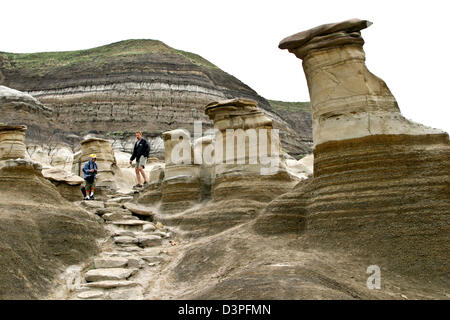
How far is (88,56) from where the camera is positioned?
5738 cm

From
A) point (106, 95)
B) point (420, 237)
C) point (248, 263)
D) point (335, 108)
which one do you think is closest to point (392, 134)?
point (335, 108)

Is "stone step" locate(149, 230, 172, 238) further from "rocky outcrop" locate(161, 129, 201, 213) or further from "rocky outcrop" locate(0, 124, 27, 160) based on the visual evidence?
"rocky outcrop" locate(0, 124, 27, 160)

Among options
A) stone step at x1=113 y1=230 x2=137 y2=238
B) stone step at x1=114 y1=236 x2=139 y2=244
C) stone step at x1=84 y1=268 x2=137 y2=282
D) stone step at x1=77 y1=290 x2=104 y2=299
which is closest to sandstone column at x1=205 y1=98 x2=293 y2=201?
stone step at x1=113 y1=230 x2=137 y2=238

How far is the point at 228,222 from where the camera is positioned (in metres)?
10.2

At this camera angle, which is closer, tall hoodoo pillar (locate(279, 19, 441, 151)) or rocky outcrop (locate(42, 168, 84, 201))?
tall hoodoo pillar (locate(279, 19, 441, 151))

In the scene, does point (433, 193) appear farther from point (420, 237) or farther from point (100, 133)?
point (100, 133)

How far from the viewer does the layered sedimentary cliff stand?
45438 mm

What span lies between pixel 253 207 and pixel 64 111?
132 feet

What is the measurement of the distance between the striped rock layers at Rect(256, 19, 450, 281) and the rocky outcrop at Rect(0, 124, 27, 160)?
317 inches

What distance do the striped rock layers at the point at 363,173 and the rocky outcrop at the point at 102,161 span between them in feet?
36.8

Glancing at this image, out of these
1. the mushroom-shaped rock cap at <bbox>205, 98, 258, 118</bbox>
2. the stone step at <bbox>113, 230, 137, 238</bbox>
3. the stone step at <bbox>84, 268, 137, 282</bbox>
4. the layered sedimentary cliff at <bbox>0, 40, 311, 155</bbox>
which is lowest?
the stone step at <bbox>84, 268, 137, 282</bbox>

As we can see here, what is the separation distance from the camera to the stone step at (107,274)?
24.4 feet

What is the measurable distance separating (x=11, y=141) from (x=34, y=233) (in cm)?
616
